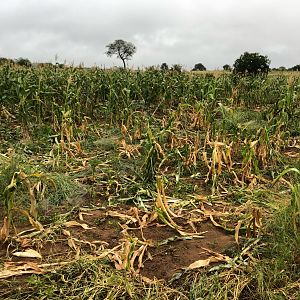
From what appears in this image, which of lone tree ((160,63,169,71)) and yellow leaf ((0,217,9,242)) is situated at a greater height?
lone tree ((160,63,169,71))

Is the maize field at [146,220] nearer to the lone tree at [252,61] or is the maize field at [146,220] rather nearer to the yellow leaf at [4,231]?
the yellow leaf at [4,231]

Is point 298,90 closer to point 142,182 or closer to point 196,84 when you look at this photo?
point 196,84

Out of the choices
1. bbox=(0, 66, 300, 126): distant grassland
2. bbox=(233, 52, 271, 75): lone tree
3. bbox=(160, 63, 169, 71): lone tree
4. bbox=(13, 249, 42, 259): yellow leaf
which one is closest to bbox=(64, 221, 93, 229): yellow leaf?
bbox=(13, 249, 42, 259): yellow leaf

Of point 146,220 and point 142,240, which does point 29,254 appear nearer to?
point 142,240

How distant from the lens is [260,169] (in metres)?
4.55

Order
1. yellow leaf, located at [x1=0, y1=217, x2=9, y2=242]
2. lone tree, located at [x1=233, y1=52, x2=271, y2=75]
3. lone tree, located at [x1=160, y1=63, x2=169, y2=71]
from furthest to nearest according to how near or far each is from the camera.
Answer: lone tree, located at [x1=233, y1=52, x2=271, y2=75], lone tree, located at [x1=160, y1=63, x2=169, y2=71], yellow leaf, located at [x1=0, y1=217, x2=9, y2=242]

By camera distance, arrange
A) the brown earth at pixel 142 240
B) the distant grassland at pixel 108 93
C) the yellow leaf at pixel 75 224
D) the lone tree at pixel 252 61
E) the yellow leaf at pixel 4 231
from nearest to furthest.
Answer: the brown earth at pixel 142 240
the yellow leaf at pixel 4 231
the yellow leaf at pixel 75 224
the distant grassland at pixel 108 93
the lone tree at pixel 252 61

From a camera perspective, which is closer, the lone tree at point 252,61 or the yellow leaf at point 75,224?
the yellow leaf at point 75,224

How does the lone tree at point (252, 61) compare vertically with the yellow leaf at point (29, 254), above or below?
above

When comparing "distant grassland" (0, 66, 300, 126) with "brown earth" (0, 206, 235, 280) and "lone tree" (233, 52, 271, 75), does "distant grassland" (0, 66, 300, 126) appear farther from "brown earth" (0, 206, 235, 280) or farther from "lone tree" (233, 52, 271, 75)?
"lone tree" (233, 52, 271, 75)

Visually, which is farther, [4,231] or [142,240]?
[142,240]

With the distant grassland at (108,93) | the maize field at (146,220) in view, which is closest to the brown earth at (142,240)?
the maize field at (146,220)

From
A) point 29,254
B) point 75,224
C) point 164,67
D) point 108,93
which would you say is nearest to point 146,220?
point 75,224

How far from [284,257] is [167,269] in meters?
0.68
